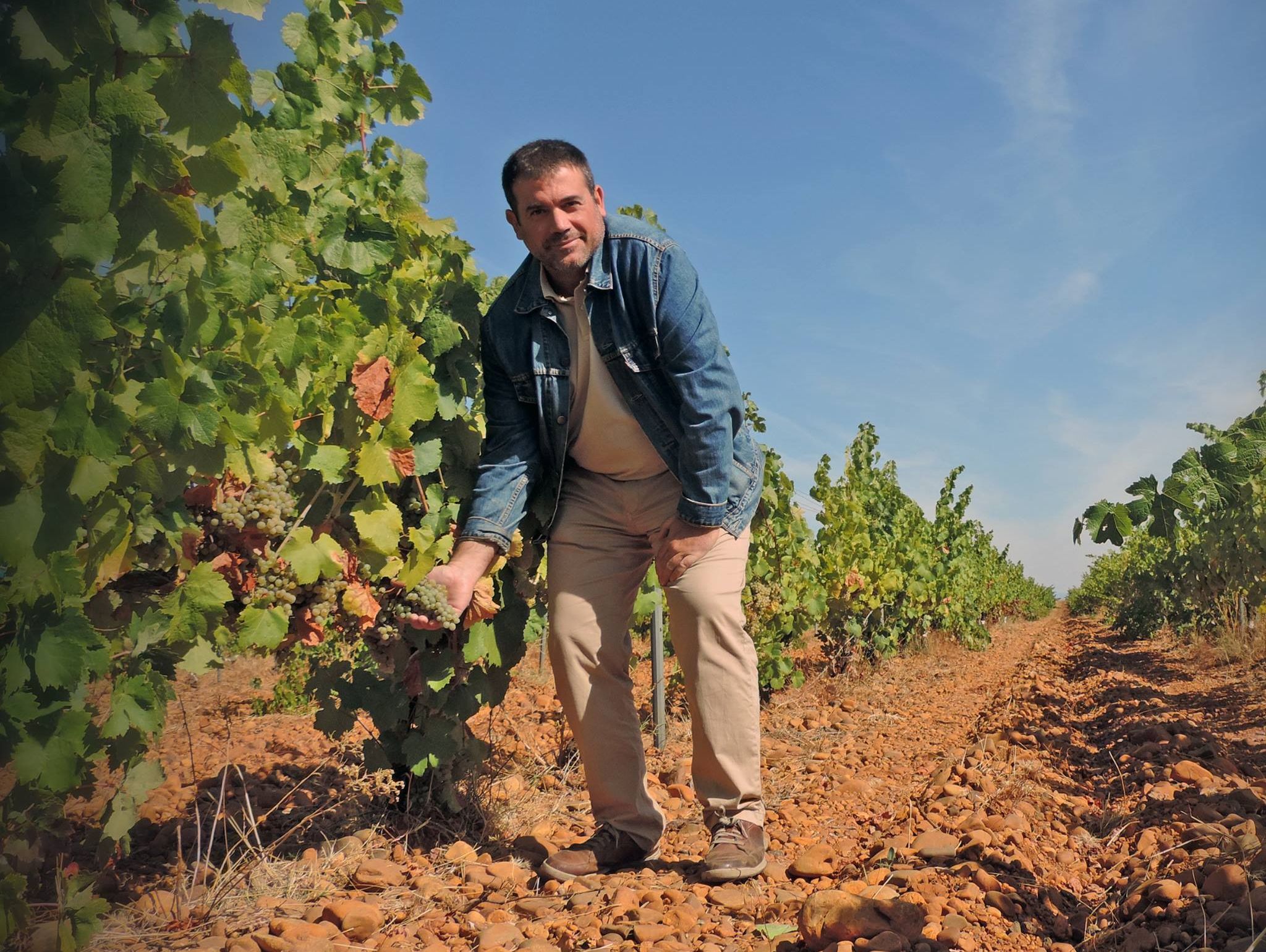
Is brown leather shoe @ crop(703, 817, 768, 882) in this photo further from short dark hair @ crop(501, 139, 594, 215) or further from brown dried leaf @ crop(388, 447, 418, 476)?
short dark hair @ crop(501, 139, 594, 215)

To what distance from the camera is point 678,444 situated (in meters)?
2.68

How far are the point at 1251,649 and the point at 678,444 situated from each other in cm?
864

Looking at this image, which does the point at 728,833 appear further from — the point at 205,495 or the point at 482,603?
the point at 205,495

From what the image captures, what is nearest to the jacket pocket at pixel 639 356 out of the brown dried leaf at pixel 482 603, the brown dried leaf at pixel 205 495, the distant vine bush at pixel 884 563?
the brown dried leaf at pixel 482 603

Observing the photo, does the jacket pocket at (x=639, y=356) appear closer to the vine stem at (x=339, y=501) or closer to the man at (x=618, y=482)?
the man at (x=618, y=482)

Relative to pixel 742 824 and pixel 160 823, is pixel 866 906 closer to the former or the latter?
pixel 742 824

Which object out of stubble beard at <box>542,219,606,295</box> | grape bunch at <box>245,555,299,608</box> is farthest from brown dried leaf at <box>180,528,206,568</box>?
stubble beard at <box>542,219,606,295</box>

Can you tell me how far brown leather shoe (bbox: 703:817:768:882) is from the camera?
104 inches

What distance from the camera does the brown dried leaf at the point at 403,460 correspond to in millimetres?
2670

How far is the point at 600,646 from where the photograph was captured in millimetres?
2814

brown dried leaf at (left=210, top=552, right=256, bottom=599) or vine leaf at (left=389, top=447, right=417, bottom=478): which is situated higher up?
vine leaf at (left=389, top=447, right=417, bottom=478)

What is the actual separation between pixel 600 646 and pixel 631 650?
0.09m

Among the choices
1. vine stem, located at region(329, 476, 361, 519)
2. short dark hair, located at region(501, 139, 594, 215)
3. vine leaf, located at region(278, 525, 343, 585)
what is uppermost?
short dark hair, located at region(501, 139, 594, 215)

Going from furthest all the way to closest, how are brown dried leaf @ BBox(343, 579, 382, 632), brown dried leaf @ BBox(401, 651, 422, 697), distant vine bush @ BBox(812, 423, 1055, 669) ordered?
distant vine bush @ BBox(812, 423, 1055, 669), brown dried leaf @ BBox(401, 651, 422, 697), brown dried leaf @ BBox(343, 579, 382, 632)
